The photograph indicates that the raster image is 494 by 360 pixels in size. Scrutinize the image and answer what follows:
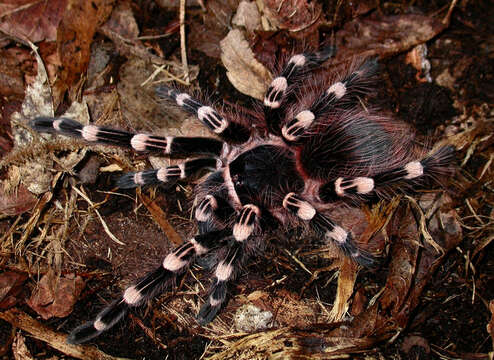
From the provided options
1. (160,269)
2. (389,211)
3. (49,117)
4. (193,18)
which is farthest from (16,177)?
(389,211)

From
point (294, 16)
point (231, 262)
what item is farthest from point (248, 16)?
point (231, 262)

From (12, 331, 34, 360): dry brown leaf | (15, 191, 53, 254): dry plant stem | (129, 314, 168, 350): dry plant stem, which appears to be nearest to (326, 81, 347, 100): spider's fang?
(129, 314, 168, 350): dry plant stem

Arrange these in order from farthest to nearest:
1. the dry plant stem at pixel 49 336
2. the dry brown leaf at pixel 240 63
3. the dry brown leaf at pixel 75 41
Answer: the dry brown leaf at pixel 240 63 → the dry brown leaf at pixel 75 41 → the dry plant stem at pixel 49 336

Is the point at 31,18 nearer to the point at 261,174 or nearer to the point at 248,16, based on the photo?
the point at 248,16

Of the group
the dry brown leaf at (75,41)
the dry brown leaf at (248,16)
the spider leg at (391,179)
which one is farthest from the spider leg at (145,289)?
the dry brown leaf at (248,16)

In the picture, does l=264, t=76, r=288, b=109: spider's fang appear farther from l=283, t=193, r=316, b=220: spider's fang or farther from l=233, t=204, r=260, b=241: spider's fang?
l=233, t=204, r=260, b=241: spider's fang

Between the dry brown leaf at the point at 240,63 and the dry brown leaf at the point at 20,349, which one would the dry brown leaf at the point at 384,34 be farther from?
the dry brown leaf at the point at 20,349
